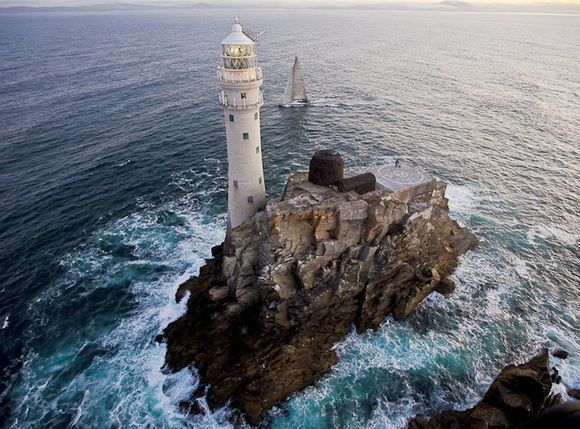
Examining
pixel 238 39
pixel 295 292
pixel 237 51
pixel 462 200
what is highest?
pixel 238 39

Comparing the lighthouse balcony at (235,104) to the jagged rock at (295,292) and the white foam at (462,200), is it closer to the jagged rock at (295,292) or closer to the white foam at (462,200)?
the jagged rock at (295,292)

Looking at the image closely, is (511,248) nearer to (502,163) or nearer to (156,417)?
(502,163)

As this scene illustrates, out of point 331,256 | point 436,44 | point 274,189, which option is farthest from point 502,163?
point 436,44

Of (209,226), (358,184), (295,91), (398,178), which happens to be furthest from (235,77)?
(295,91)

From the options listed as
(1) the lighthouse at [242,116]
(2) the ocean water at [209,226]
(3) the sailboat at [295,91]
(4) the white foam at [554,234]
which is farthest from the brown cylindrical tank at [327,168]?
(3) the sailboat at [295,91]

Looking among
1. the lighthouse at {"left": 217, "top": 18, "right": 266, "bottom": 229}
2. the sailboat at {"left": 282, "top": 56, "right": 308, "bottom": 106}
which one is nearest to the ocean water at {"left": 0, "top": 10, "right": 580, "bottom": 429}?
the sailboat at {"left": 282, "top": 56, "right": 308, "bottom": 106}

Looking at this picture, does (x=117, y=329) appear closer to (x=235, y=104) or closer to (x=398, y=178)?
(x=235, y=104)

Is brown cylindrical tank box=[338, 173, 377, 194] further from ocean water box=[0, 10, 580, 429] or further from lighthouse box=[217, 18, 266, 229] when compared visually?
ocean water box=[0, 10, 580, 429]
